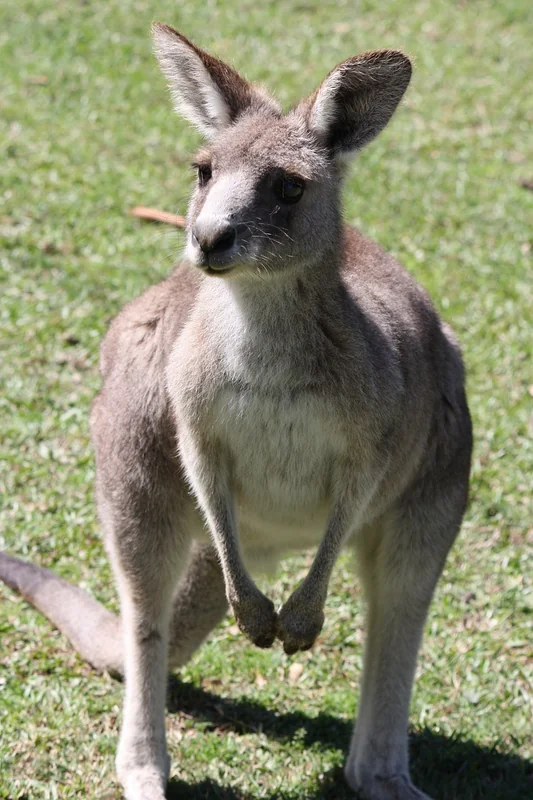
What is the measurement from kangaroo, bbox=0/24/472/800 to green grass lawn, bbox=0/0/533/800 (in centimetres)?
30

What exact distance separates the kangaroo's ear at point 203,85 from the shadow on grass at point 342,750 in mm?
2057

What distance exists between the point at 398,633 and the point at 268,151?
5.36 feet

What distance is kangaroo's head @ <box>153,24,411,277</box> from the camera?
3002mm

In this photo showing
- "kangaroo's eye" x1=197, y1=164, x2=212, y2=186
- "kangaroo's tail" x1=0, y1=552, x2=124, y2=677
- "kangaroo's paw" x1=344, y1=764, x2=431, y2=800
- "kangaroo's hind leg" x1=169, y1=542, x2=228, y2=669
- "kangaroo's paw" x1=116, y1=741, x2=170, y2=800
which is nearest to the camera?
"kangaroo's eye" x1=197, y1=164, x2=212, y2=186

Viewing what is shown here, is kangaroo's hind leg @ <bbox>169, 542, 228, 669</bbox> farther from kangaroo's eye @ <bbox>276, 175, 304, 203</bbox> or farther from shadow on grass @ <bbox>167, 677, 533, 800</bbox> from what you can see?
kangaroo's eye @ <bbox>276, 175, 304, 203</bbox>

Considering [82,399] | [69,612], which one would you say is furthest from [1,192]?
[69,612]

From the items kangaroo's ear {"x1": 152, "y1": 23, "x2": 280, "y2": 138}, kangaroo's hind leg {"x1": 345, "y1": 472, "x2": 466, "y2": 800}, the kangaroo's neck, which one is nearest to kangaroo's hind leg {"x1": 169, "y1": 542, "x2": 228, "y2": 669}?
kangaroo's hind leg {"x1": 345, "y1": 472, "x2": 466, "y2": 800}

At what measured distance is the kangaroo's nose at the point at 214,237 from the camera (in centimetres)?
292

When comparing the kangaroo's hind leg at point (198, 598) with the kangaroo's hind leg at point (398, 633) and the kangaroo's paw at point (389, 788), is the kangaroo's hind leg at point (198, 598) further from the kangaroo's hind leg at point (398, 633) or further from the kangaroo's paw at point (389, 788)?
the kangaroo's paw at point (389, 788)

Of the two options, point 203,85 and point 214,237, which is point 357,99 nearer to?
point 203,85

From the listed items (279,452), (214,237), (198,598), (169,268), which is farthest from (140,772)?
(169,268)

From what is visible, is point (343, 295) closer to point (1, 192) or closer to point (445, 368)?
point (445, 368)

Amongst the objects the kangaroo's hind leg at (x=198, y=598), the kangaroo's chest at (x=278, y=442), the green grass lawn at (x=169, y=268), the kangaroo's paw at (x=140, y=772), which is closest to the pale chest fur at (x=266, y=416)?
the kangaroo's chest at (x=278, y=442)

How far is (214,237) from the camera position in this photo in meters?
2.93
